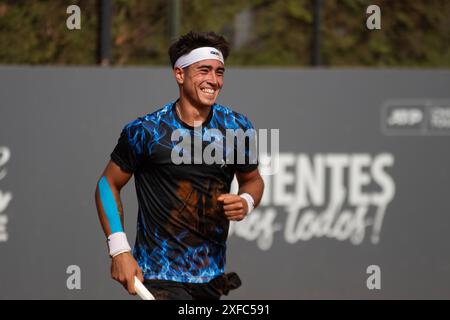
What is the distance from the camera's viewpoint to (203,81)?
5625 mm

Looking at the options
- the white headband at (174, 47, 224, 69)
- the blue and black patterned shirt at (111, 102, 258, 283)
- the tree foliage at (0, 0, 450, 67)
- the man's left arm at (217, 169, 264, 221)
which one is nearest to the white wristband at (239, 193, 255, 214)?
the man's left arm at (217, 169, 264, 221)

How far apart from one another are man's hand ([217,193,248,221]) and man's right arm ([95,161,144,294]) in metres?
0.52

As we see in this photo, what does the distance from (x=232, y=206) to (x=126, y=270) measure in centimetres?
60

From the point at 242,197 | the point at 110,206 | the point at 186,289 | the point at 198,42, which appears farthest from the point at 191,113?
the point at 186,289

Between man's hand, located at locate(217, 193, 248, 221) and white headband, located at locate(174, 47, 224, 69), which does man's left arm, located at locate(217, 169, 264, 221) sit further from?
white headband, located at locate(174, 47, 224, 69)

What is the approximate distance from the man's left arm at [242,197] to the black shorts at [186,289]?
0.43 m

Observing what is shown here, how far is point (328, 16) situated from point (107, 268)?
2903 mm

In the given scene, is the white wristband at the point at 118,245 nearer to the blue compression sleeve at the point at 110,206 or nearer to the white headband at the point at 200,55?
the blue compression sleeve at the point at 110,206

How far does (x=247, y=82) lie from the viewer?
8.91 meters

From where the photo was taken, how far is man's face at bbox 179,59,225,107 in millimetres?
5621

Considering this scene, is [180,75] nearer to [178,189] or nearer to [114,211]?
[178,189]

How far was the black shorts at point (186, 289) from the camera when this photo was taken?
5730 mm

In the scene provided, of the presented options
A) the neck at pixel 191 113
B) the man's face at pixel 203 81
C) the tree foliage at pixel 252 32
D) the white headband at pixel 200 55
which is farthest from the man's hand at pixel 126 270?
the tree foliage at pixel 252 32
